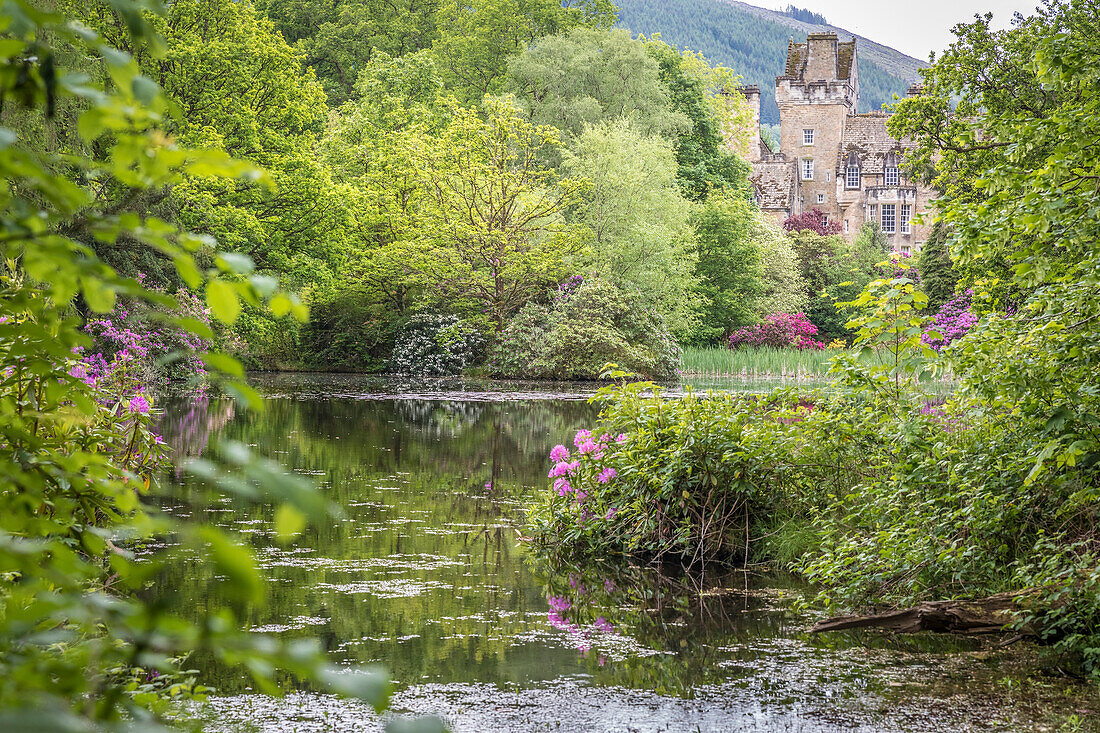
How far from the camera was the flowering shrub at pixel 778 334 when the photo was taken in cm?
4209

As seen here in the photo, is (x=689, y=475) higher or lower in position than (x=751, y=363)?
higher

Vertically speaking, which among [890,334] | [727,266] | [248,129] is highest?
[248,129]

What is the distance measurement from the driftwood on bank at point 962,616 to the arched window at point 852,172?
77713 millimetres

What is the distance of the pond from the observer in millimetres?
4598

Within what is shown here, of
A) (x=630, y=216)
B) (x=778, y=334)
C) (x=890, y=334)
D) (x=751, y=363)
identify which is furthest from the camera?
(x=778, y=334)

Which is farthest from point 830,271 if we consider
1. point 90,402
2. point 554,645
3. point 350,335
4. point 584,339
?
point 90,402

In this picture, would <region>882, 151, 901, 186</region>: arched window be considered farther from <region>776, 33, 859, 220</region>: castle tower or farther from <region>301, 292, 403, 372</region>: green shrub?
<region>301, 292, 403, 372</region>: green shrub

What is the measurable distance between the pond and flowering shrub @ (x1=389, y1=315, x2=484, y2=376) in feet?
71.1

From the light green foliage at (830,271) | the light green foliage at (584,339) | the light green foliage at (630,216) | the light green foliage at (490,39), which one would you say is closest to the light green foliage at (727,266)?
the light green foliage at (830,271)

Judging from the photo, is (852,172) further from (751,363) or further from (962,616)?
(962,616)

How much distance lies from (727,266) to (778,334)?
3.77 metres

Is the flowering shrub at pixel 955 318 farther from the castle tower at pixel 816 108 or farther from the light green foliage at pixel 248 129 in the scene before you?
the castle tower at pixel 816 108

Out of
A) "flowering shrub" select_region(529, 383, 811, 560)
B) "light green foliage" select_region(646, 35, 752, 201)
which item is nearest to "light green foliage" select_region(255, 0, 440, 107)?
"light green foliage" select_region(646, 35, 752, 201)

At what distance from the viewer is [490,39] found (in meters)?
50.6
